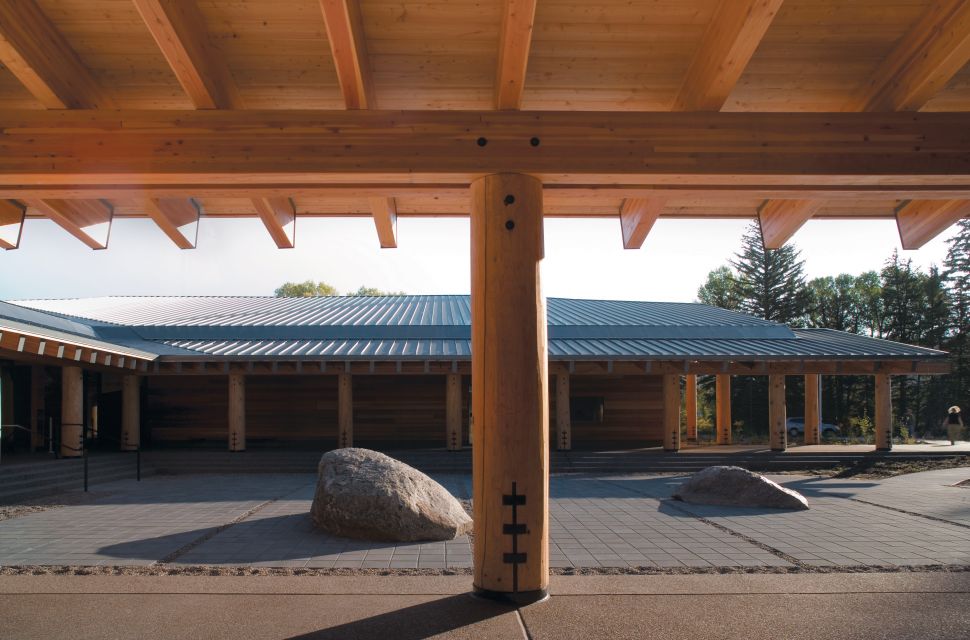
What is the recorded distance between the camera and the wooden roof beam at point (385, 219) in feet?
19.5

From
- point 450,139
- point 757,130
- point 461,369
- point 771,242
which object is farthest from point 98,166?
point 461,369

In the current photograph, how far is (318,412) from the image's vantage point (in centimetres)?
2253

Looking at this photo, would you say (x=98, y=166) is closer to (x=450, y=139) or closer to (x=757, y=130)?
(x=450, y=139)

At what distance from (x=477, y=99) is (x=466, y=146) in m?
0.63

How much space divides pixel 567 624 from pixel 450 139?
3575 millimetres

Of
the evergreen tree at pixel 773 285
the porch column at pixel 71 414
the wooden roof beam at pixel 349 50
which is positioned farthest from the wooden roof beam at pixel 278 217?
the evergreen tree at pixel 773 285

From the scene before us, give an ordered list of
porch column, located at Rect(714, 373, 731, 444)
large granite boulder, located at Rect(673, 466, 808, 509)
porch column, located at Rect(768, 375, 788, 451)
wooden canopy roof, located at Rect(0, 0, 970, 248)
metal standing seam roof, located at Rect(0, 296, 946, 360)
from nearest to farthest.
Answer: wooden canopy roof, located at Rect(0, 0, 970, 248) < large granite boulder, located at Rect(673, 466, 808, 509) < metal standing seam roof, located at Rect(0, 296, 946, 360) < porch column, located at Rect(768, 375, 788, 451) < porch column, located at Rect(714, 373, 731, 444)

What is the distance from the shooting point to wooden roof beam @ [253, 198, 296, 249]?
19.1ft

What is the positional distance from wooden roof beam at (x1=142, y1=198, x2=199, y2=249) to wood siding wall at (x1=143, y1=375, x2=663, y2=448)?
53.5ft

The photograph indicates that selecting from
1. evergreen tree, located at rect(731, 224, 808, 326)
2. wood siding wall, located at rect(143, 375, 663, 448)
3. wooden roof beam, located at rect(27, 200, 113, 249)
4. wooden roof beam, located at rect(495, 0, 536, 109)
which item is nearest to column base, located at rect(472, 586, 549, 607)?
wooden roof beam, located at rect(495, 0, 536, 109)

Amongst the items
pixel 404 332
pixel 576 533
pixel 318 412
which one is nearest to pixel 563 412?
pixel 404 332

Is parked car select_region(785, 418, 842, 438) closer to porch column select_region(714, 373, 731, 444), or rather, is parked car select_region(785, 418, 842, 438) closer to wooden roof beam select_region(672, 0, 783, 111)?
porch column select_region(714, 373, 731, 444)

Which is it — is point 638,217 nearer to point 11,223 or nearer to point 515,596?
point 515,596

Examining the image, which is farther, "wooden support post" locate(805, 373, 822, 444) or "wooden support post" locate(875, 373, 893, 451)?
"wooden support post" locate(805, 373, 822, 444)
